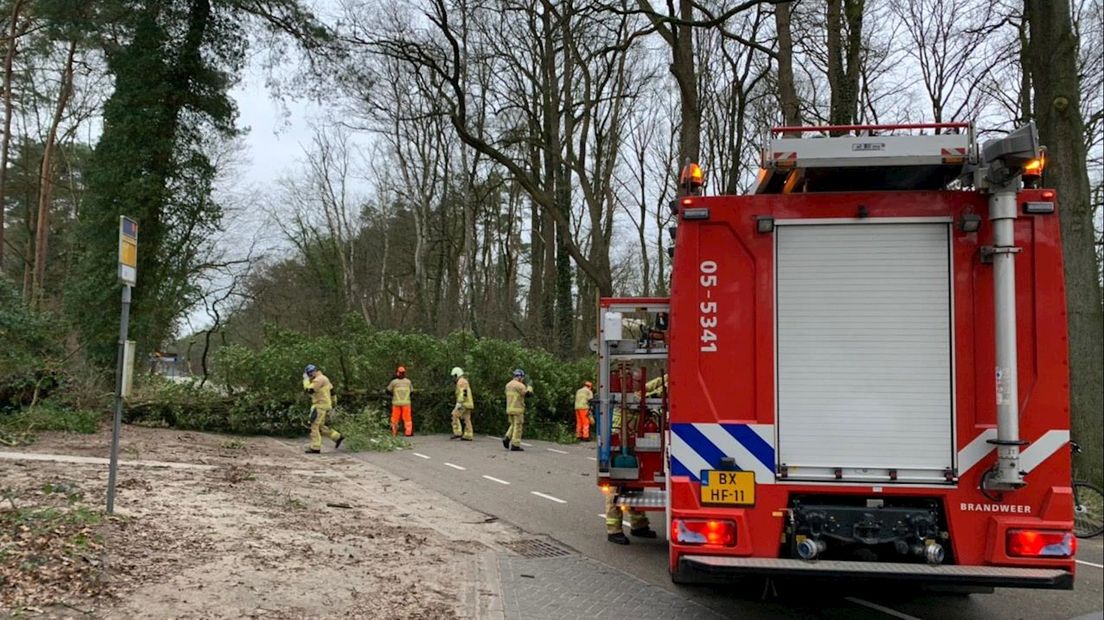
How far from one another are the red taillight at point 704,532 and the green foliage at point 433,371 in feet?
48.2

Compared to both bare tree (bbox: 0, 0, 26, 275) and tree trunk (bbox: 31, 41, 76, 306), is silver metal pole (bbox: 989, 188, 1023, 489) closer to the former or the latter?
bare tree (bbox: 0, 0, 26, 275)

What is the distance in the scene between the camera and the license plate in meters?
4.88

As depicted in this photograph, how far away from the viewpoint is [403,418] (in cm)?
1834

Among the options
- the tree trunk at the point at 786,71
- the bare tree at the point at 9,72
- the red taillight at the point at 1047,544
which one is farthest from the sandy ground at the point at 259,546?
the bare tree at the point at 9,72

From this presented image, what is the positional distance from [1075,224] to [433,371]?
1388 cm

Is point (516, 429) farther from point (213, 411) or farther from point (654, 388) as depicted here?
point (654, 388)

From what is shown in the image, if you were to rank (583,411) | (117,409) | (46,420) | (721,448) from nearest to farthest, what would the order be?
(721,448), (117,409), (46,420), (583,411)

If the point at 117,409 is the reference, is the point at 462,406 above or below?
below

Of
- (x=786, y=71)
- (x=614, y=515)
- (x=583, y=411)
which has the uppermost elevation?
(x=786, y=71)

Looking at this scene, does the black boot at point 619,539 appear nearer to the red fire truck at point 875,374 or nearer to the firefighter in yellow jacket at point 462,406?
the red fire truck at point 875,374

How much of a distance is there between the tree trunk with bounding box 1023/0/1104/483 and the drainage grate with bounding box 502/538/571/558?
7.08 meters

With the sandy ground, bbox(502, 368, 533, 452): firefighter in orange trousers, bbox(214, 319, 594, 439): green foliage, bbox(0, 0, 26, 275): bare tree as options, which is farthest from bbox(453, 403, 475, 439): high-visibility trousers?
bbox(0, 0, 26, 275): bare tree

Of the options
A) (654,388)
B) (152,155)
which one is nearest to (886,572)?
(654,388)

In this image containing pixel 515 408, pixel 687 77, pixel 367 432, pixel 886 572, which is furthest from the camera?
pixel 367 432
